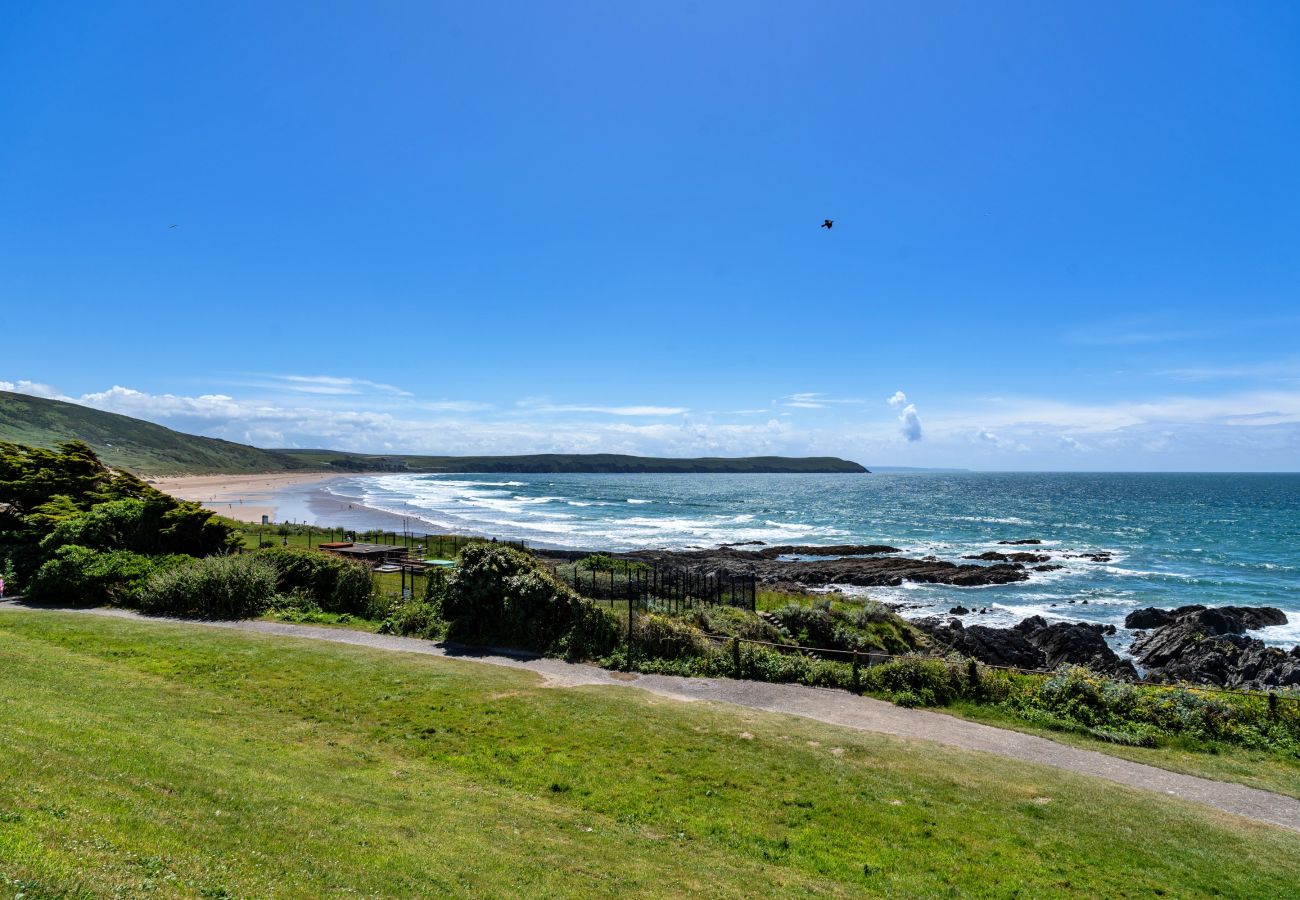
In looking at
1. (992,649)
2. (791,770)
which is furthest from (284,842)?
(992,649)

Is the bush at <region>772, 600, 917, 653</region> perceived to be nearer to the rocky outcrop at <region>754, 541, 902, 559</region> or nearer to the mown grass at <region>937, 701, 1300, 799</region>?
the mown grass at <region>937, 701, 1300, 799</region>

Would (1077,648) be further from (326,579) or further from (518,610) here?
(326,579)

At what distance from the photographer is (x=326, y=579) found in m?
24.5

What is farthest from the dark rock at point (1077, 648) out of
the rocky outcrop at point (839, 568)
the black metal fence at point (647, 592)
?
the rocky outcrop at point (839, 568)

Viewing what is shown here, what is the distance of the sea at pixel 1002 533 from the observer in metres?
45.7

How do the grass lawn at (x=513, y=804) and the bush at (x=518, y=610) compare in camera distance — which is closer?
the grass lawn at (x=513, y=804)

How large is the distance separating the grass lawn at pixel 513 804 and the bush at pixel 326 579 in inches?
337

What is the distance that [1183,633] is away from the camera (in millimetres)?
32625

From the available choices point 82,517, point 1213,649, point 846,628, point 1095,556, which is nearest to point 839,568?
point 1095,556

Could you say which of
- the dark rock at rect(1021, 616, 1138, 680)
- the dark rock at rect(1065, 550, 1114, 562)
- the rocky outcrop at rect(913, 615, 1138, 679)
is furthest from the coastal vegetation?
the dark rock at rect(1065, 550, 1114, 562)

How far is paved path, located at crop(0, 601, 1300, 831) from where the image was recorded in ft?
38.3

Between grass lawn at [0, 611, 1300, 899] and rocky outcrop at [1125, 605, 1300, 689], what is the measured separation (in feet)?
68.3

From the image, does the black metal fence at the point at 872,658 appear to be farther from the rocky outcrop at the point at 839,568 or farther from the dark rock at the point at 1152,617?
the rocky outcrop at the point at 839,568

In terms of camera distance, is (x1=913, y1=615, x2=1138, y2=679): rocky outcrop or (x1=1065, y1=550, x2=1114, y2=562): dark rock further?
(x1=1065, y1=550, x2=1114, y2=562): dark rock
